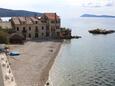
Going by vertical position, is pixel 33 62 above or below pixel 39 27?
above

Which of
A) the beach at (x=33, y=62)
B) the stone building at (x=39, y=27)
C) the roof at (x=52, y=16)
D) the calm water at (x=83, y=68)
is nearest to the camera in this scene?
the beach at (x=33, y=62)

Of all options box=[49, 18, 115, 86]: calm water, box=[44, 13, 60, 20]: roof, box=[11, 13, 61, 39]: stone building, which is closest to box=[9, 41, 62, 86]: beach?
box=[49, 18, 115, 86]: calm water

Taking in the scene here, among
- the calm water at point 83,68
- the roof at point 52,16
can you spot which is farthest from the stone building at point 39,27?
the calm water at point 83,68

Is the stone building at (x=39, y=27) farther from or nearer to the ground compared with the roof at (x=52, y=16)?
nearer to the ground

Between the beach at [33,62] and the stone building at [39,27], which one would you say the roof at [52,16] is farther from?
the beach at [33,62]

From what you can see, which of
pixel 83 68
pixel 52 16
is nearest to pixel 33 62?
pixel 83 68

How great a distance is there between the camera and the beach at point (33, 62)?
5212cm

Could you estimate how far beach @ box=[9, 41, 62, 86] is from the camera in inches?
2052

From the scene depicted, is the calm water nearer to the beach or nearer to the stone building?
the beach

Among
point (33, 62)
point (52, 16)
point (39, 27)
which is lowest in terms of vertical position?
point (39, 27)

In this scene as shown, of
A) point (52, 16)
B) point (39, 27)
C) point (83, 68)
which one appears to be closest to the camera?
point (83, 68)

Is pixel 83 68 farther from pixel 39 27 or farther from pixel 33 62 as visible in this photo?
pixel 39 27

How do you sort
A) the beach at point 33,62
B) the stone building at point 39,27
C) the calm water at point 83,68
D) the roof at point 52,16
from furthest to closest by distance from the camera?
the roof at point 52,16 < the stone building at point 39,27 < the calm water at point 83,68 < the beach at point 33,62

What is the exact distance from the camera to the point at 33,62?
220 ft
